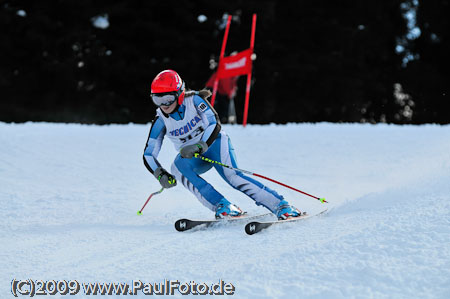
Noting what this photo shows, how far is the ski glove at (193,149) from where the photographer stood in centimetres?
394

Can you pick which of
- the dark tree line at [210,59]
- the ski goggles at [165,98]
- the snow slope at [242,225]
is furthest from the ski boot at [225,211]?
the dark tree line at [210,59]

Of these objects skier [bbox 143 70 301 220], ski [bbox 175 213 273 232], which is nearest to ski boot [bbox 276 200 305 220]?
skier [bbox 143 70 301 220]

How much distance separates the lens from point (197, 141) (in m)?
4.21

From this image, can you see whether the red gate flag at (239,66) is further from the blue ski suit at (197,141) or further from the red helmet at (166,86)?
the red helmet at (166,86)

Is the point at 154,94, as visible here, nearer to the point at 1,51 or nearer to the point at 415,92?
the point at 1,51

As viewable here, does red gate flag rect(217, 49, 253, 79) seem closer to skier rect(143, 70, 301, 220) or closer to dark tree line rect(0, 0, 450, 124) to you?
skier rect(143, 70, 301, 220)

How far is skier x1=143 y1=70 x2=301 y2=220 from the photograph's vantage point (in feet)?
13.2

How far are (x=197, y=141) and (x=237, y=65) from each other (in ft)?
19.6

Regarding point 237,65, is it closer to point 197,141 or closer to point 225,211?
point 197,141

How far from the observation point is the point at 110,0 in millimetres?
17125

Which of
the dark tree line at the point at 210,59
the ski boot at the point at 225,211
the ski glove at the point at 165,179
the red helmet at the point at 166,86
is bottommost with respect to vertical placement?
the ski boot at the point at 225,211

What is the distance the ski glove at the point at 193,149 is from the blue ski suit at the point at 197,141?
77 millimetres


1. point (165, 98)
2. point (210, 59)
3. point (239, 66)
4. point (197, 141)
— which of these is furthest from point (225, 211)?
point (210, 59)

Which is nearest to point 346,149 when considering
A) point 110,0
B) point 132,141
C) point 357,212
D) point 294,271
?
point 132,141
